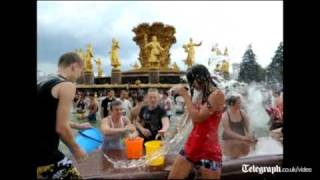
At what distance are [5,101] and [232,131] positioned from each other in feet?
5.89

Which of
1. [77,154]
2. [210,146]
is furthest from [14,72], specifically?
[210,146]

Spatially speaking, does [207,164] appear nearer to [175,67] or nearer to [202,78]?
[202,78]

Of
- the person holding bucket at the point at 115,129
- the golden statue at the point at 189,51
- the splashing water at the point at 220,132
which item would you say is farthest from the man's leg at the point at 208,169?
the golden statue at the point at 189,51

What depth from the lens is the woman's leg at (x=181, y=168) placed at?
2.44 metres

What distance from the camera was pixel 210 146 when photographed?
2.40 m


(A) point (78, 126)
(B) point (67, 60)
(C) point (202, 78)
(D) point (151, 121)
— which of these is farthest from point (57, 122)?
(C) point (202, 78)

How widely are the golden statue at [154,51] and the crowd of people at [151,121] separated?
1661 millimetres

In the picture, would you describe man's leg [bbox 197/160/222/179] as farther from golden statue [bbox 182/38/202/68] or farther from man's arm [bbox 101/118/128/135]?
golden statue [bbox 182/38/202/68]

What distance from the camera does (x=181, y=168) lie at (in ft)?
8.06

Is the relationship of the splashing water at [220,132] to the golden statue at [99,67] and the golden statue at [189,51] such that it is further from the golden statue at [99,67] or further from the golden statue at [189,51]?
the golden statue at [99,67]

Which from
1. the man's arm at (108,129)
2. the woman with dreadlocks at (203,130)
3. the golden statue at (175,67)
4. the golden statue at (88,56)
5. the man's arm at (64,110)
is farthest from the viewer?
the golden statue at (175,67)

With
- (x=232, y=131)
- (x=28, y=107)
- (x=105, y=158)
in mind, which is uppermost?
(x=28, y=107)
